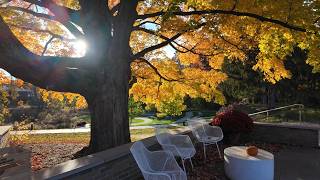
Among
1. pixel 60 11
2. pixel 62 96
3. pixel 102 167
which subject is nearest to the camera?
pixel 102 167

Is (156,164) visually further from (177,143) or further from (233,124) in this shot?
(233,124)

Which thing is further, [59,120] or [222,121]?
[59,120]

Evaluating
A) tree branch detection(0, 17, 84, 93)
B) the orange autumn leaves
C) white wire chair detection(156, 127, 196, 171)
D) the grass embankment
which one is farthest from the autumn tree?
the grass embankment

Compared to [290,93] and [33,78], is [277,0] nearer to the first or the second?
[33,78]

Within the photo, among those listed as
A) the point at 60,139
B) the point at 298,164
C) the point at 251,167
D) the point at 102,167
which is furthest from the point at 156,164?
the point at 60,139

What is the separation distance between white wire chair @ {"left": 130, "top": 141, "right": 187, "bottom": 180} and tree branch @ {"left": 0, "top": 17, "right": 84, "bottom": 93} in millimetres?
2517

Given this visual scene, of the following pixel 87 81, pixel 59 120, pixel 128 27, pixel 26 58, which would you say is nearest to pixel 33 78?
pixel 26 58

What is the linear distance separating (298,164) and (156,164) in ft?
11.6

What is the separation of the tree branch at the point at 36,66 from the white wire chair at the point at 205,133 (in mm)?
2719

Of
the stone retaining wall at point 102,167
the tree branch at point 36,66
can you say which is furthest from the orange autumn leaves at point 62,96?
the stone retaining wall at point 102,167

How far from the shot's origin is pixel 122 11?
267 inches

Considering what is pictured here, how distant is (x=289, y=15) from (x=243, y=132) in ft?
10.3

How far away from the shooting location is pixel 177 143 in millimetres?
6270

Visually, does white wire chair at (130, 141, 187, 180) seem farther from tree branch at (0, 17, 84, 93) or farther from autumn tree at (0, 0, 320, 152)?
tree branch at (0, 17, 84, 93)
